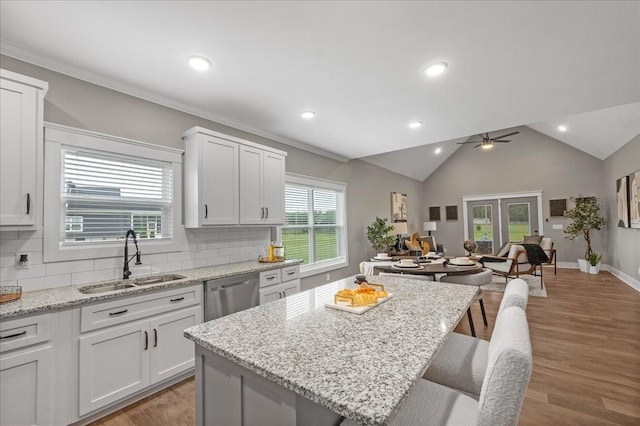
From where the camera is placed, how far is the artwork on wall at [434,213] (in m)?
10.1

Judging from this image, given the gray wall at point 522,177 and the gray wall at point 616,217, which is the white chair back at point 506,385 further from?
the gray wall at point 522,177

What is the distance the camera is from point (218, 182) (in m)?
3.15

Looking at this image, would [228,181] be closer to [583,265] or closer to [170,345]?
[170,345]

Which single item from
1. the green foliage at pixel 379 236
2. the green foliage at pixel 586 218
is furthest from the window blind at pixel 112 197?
the green foliage at pixel 586 218

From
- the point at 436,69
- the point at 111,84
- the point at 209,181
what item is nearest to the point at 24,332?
the point at 209,181

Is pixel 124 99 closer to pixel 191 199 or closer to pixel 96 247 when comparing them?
pixel 191 199

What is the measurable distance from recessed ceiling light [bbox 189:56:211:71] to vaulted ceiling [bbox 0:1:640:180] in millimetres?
48

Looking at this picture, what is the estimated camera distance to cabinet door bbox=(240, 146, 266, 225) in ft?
11.2

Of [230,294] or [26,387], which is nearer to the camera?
[26,387]

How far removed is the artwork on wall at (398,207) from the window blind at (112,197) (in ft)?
19.4

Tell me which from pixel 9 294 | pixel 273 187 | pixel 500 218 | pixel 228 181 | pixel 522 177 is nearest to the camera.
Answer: pixel 9 294

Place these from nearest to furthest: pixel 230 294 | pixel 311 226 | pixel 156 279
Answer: pixel 156 279
pixel 230 294
pixel 311 226

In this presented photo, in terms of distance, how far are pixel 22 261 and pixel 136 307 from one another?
87cm

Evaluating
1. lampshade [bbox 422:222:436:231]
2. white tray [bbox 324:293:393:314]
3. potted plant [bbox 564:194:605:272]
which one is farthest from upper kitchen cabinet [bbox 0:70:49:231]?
potted plant [bbox 564:194:605:272]
